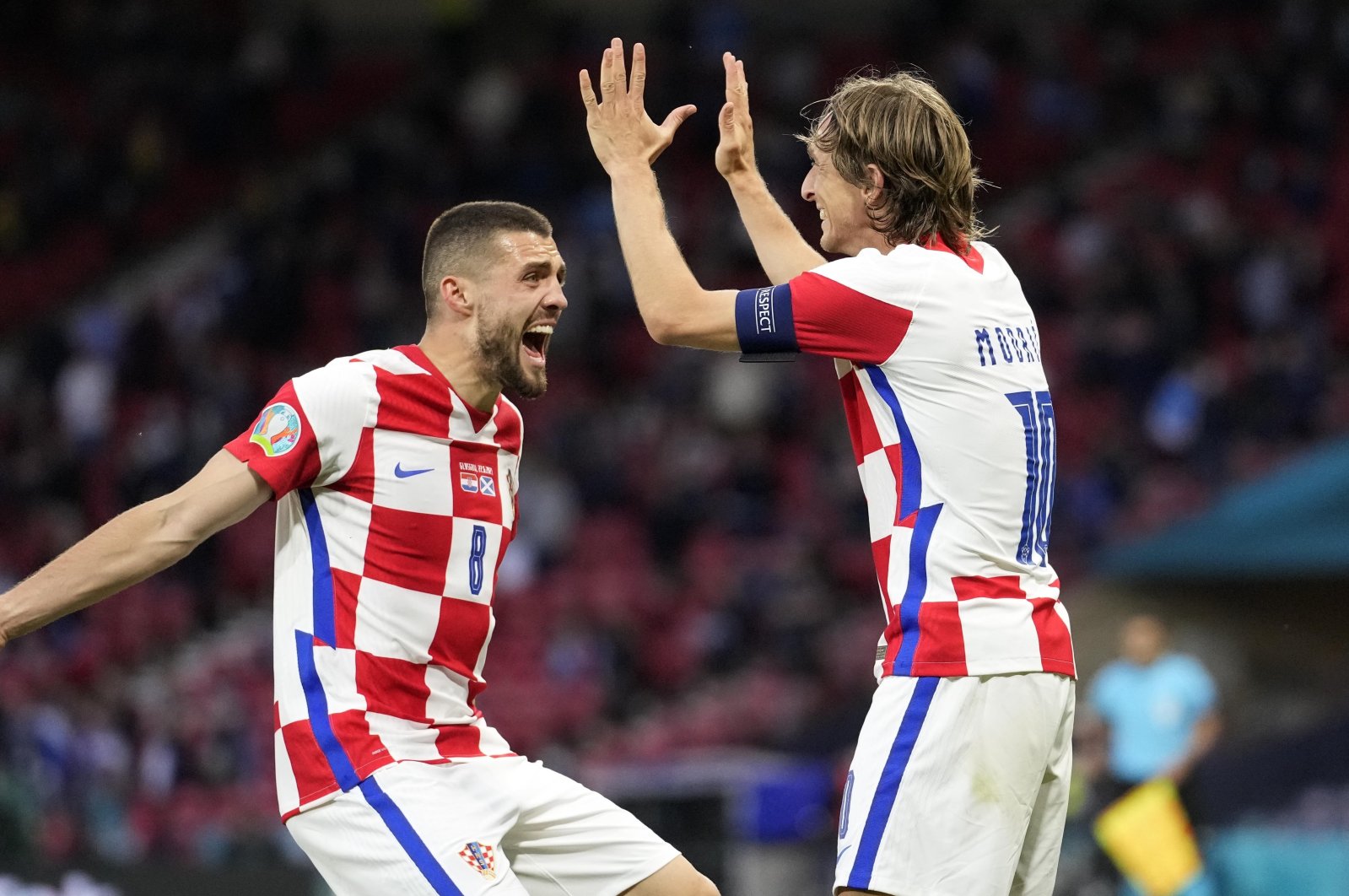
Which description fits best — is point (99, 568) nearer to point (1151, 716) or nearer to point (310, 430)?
point (310, 430)

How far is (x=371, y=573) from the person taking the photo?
14.4 feet

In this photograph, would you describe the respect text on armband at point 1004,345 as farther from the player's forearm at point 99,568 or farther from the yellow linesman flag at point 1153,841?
the yellow linesman flag at point 1153,841

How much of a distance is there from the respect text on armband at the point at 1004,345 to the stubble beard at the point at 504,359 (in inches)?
50.5

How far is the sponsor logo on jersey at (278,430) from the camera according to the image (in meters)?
4.27

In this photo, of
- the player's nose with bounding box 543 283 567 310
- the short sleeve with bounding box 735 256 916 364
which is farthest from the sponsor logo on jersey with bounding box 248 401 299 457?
the short sleeve with bounding box 735 256 916 364

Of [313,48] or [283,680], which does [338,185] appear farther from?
[283,680]

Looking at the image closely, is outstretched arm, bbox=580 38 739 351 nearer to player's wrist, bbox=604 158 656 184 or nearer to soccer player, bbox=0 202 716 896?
player's wrist, bbox=604 158 656 184

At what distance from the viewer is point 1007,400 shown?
3.92 m

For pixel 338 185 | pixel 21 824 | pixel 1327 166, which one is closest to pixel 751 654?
pixel 21 824

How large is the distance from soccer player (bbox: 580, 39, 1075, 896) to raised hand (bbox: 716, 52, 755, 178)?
35cm

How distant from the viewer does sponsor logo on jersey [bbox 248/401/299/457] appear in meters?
4.27

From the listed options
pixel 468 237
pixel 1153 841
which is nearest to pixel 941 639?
pixel 468 237

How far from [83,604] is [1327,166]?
47.0ft

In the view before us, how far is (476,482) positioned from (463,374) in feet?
0.99
